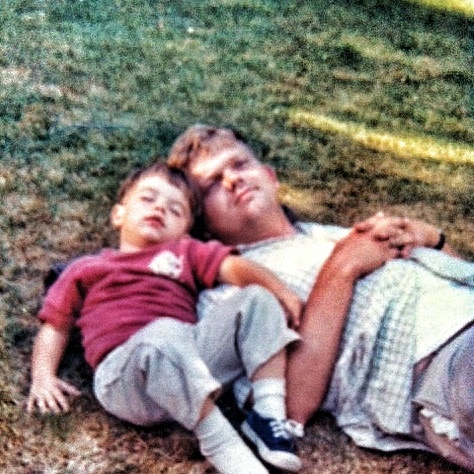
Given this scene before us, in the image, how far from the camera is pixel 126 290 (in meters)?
2.54

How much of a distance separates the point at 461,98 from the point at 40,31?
7.20ft

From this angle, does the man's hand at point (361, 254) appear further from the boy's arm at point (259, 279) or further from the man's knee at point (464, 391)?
the man's knee at point (464, 391)

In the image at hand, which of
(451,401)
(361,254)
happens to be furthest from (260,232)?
(451,401)

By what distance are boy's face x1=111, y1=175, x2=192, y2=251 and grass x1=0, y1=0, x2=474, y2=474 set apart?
1.05 feet

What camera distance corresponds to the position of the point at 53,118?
12.4 feet

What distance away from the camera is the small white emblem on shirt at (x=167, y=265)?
2.61 meters

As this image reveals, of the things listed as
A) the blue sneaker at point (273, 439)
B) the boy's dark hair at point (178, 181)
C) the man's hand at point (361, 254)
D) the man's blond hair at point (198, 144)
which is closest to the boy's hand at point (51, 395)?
the blue sneaker at point (273, 439)

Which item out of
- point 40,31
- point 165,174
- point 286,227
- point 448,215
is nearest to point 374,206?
point 448,215

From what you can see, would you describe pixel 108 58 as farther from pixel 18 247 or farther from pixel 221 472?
pixel 221 472

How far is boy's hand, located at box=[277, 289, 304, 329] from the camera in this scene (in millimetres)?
2494

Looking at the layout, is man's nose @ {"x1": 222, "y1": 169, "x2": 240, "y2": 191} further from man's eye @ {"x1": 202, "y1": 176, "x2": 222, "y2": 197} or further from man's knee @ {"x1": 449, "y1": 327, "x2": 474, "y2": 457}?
man's knee @ {"x1": 449, "y1": 327, "x2": 474, "y2": 457}

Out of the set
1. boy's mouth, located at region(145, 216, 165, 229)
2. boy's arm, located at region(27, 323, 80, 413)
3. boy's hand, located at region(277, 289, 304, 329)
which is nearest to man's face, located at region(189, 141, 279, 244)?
boy's mouth, located at region(145, 216, 165, 229)

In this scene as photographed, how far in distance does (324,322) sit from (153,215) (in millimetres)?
649

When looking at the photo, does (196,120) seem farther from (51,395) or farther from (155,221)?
(51,395)
